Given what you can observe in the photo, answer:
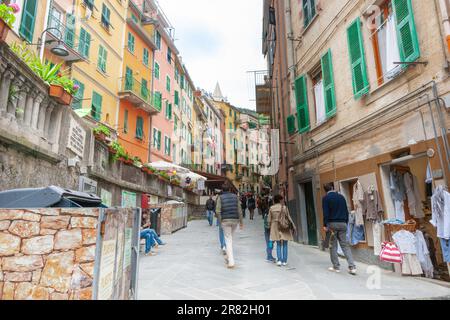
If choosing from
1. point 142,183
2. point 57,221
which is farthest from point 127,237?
point 142,183

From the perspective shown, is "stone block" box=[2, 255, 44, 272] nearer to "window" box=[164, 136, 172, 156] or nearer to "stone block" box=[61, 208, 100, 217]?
"stone block" box=[61, 208, 100, 217]

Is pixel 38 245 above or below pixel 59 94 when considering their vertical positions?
below

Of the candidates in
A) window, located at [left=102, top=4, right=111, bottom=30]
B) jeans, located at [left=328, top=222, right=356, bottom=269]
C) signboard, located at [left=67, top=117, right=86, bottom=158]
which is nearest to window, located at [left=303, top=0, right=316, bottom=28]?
jeans, located at [left=328, top=222, right=356, bottom=269]

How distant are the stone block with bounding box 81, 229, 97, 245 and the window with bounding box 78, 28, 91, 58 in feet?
50.8

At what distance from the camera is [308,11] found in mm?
10969

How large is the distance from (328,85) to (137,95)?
45.9 ft

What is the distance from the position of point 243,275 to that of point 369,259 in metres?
3.50

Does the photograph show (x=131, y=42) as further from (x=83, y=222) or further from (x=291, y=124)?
(x=83, y=222)

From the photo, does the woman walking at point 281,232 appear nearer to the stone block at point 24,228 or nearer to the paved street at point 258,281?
the paved street at point 258,281

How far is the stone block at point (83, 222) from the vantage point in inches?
97.6

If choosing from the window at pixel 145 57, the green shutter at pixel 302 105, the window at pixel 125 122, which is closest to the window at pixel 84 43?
the window at pixel 125 122

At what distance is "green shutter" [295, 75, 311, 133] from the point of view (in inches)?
422

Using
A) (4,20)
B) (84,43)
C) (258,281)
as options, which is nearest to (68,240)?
(4,20)
